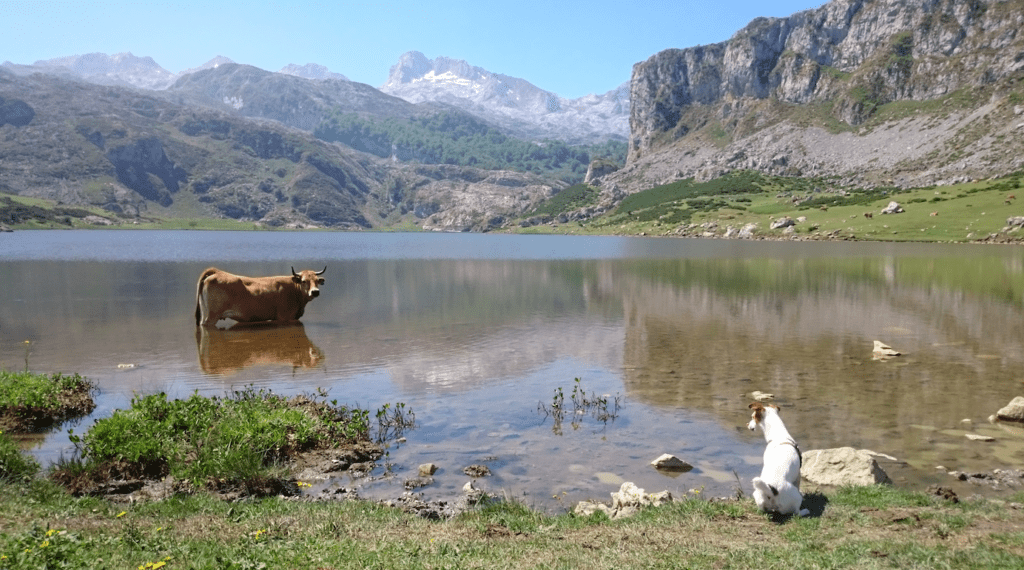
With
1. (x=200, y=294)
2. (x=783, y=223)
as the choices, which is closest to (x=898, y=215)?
(x=783, y=223)

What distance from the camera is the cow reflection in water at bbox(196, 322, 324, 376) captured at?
22.3 metres

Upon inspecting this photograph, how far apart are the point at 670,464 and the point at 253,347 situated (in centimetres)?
1879

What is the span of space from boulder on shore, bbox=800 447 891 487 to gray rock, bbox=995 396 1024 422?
19.6 ft

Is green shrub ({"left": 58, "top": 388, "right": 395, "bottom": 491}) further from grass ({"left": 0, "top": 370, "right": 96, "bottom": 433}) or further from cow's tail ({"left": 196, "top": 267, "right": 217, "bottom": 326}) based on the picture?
Answer: cow's tail ({"left": 196, "top": 267, "right": 217, "bottom": 326})

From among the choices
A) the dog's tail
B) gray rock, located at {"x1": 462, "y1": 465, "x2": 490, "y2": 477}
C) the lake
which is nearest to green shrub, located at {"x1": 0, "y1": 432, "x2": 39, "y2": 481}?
the lake

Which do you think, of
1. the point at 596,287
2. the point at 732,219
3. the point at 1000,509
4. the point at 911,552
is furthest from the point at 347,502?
the point at 732,219

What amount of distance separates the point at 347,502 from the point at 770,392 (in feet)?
42.6

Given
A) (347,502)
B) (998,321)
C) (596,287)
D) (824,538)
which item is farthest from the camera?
(596,287)

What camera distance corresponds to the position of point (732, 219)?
17550 cm

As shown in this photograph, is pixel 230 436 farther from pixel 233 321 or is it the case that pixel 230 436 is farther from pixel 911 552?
pixel 233 321

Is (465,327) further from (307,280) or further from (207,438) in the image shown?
(207,438)

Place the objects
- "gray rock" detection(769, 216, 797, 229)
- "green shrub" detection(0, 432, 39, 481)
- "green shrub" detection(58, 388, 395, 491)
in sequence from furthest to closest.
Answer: "gray rock" detection(769, 216, 797, 229), "green shrub" detection(58, 388, 395, 491), "green shrub" detection(0, 432, 39, 481)

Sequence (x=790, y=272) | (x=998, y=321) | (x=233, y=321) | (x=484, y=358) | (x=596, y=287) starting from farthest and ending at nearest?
1. (x=790, y=272)
2. (x=596, y=287)
3. (x=233, y=321)
4. (x=998, y=321)
5. (x=484, y=358)

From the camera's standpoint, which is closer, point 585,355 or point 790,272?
point 585,355
